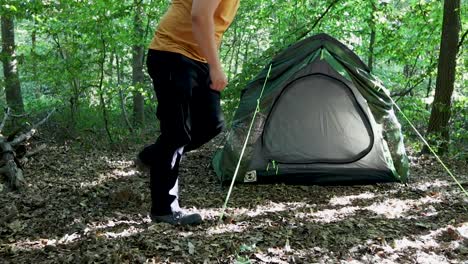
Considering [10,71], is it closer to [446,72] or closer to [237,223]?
[237,223]

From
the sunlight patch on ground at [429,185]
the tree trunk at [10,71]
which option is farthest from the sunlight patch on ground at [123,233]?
the tree trunk at [10,71]

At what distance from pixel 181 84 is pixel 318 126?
8.57ft

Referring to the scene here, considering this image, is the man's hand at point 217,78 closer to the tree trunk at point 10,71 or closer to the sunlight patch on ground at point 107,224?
the sunlight patch on ground at point 107,224

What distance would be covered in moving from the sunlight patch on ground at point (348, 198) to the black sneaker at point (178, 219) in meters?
1.48

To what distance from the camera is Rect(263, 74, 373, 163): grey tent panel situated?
4797mm

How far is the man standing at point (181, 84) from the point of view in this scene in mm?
2691

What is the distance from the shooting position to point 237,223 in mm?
3166

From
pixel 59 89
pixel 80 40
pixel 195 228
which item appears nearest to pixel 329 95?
pixel 195 228

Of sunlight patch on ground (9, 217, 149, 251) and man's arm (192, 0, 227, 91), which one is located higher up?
man's arm (192, 0, 227, 91)

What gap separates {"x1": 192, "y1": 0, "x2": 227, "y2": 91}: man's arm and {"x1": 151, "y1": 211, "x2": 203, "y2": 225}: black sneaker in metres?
1.01

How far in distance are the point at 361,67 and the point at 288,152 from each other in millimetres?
1330

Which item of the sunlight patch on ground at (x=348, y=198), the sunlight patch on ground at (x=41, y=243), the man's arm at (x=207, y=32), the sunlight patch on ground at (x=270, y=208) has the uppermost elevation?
the man's arm at (x=207, y=32)

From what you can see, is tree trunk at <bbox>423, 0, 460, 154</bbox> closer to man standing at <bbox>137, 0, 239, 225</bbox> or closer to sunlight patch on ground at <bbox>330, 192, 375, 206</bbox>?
sunlight patch on ground at <bbox>330, 192, 375, 206</bbox>

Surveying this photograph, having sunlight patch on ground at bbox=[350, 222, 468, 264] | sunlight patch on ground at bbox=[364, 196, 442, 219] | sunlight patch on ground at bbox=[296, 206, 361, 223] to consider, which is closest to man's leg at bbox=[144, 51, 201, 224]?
sunlight patch on ground at bbox=[296, 206, 361, 223]
